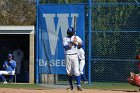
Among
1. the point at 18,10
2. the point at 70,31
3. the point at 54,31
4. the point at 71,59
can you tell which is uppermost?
the point at 18,10

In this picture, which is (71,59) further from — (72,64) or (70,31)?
(70,31)

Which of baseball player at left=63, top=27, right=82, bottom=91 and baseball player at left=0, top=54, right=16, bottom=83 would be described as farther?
baseball player at left=0, top=54, right=16, bottom=83

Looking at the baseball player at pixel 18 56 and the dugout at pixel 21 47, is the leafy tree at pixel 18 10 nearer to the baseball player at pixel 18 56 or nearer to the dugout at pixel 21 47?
the dugout at pixel 21 47

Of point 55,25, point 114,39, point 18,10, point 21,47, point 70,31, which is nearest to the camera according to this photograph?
point 70,31

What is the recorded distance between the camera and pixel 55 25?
21.6 m

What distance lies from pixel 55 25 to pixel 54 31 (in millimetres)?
248

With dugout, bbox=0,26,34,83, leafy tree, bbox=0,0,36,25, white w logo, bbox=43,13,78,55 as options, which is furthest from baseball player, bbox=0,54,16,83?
leafy tree, bbox=0,0,36,25

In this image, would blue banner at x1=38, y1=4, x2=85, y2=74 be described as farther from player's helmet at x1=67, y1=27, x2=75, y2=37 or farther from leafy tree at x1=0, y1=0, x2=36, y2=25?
leafy tree at x1=0, y1=0, x2=36, y2=25

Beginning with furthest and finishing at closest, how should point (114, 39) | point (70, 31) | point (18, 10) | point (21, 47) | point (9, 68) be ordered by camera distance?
point (18, 10), point (21, 47), point (9, 68), point (114, 39), point (70, 31)

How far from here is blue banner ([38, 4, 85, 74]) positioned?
845 inches

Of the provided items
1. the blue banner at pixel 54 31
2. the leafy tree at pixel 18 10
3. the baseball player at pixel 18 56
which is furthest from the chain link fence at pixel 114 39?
the leafy tree at pixel 18 10

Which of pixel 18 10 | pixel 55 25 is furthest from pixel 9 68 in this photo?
pixel 18 10

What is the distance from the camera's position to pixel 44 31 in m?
21.8

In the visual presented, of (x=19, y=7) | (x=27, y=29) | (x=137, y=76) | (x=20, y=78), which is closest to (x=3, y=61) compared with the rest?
(x=20, y=78)
